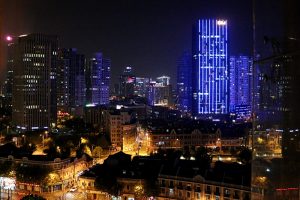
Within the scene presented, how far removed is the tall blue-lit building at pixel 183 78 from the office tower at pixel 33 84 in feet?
37.3

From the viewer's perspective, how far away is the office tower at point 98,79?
21.9 meters

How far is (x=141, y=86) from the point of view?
31.9m

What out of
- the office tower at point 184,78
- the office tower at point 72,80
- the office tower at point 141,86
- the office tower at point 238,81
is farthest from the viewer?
the office tower at point 141,86

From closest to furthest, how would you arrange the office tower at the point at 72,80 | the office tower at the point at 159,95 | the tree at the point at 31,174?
1. the tree at the point at 31,174
2. the office tower at the point at 72,80
3. the office tower at the point at 159,95

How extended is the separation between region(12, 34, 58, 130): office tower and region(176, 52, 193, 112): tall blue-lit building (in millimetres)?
11356

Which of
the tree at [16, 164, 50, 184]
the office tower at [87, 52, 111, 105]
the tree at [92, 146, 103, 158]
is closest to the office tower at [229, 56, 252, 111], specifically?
the office tower at [87, 52, 111, 105]

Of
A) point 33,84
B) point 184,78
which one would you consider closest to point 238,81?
point 184,78

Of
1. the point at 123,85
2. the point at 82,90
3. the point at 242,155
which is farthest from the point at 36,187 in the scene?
the point at 123,85

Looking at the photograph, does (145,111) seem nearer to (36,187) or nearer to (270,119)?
(36,187)

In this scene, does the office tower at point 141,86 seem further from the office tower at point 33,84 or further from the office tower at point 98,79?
the office tower at point 33,84

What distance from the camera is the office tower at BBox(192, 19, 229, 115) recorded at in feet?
65.3

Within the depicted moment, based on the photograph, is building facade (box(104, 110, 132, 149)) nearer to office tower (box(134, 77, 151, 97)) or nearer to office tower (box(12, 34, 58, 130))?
office tower (box(12, 34, 58, 130))

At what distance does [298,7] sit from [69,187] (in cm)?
623

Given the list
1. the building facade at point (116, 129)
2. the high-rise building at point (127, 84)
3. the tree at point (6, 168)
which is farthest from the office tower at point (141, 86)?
the tree at point (6, 168)
